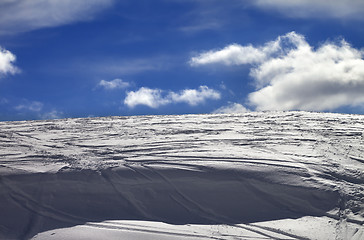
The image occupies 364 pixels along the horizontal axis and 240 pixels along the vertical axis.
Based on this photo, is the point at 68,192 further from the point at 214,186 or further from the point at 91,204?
the point at 214,186

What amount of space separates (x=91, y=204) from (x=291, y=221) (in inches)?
113

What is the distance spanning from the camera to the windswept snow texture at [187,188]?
15.6 feet

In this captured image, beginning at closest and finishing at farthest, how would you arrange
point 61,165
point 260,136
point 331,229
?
point 331,229 → point 61,165 → point 260,136

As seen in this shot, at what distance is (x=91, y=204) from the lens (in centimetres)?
543

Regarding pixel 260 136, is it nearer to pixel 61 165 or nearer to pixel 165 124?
pixel 165 124

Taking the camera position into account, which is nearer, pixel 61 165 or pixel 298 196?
pixel 298 196

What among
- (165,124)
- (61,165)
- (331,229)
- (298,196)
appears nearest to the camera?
(331,229)

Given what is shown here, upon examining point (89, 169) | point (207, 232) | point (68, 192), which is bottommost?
point (207, 232)

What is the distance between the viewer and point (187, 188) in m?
5.32

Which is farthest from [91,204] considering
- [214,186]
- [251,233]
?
[251,233]

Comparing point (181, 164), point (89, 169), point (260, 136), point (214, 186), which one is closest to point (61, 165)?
point (89, 169)

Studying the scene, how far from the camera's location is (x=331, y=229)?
4508mm

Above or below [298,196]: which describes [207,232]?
below

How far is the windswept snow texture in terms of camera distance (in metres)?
4.75
